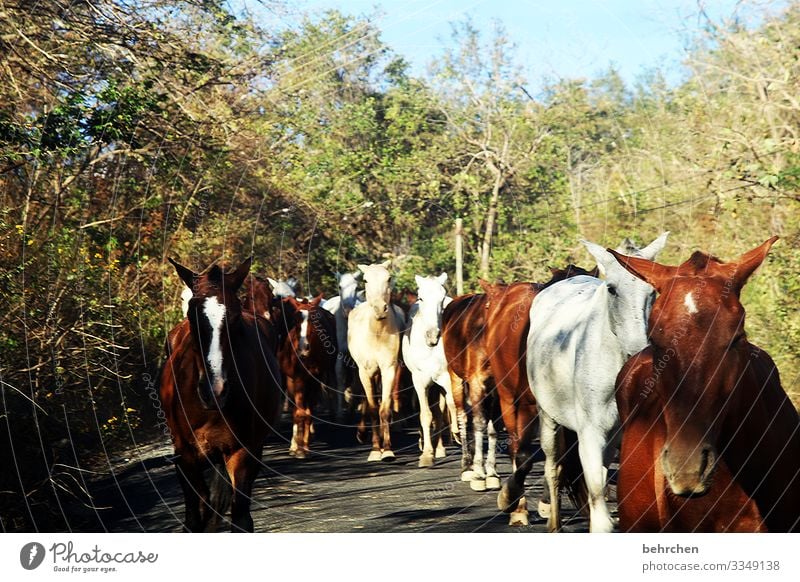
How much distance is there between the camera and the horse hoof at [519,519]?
1031 centimetres

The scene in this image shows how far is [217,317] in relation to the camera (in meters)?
7.98

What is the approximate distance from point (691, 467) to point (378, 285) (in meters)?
12.4

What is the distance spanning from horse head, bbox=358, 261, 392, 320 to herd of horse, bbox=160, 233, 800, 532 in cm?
3

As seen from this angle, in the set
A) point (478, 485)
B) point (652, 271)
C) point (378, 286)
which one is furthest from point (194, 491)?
point (378, 286)

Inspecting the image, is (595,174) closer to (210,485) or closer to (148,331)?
(148,331)

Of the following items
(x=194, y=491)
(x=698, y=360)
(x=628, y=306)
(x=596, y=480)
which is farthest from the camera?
(x=194, y=491)

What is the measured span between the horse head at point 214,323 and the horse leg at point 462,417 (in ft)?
20.5

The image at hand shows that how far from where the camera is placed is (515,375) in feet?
37.1

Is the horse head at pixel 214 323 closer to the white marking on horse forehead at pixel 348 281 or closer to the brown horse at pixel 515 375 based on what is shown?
the brown horse at pixel 515 375

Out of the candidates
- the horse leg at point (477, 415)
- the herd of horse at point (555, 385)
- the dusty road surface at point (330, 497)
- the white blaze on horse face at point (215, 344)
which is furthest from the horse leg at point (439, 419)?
the white blaze on horse face at point (215, 344)

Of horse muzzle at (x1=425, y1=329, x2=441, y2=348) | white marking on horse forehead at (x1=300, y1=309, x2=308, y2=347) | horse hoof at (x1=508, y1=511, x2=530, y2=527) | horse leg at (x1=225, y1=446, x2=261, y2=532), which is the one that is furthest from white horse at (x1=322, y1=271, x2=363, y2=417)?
horse leg at (x1=225, y1=446, x2=261, y2=532)

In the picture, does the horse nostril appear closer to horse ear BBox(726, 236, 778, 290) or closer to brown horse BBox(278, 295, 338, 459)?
horse ear BBox(726, 236, 778, 290)

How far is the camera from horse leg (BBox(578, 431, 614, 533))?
7.73 m

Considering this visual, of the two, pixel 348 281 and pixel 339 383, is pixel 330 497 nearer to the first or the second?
pixel 339 383
